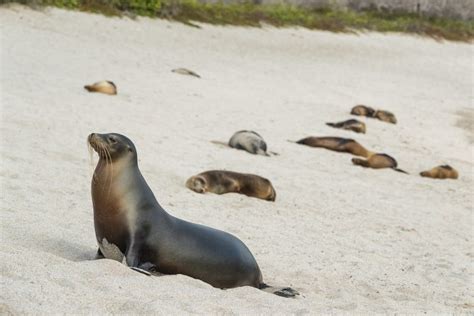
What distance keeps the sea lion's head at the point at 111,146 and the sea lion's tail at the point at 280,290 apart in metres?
1.12

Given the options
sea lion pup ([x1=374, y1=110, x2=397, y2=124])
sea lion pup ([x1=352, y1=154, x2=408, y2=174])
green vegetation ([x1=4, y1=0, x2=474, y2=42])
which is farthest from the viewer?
green vegetation ([x1=4, y1=0, x2=474, y2=42])

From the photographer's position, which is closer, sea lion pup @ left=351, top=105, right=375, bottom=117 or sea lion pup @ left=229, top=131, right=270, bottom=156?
sea lion pup @ left=229, top=131, right=270, bottom=156

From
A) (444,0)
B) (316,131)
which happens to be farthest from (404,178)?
(444,0)

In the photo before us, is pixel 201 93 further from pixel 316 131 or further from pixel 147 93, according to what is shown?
pixel 316 131

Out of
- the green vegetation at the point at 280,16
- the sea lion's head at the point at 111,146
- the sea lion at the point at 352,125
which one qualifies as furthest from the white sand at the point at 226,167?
the green vegetation at the point at 280,16

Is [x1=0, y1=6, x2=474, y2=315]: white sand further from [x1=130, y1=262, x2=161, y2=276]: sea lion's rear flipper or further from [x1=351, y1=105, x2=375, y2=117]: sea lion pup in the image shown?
[x1=351, y1=105, x2=375, y2=117]: sea lion pup

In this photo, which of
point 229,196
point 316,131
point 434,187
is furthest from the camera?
point 316,131

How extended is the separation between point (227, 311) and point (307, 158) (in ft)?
24.5

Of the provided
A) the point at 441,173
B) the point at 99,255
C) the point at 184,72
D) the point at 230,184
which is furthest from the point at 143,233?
the point at 184,72

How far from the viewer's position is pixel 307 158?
11.6m

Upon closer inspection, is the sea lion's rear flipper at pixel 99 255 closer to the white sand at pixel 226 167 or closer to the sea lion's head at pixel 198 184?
the white sand at pixel 226 167

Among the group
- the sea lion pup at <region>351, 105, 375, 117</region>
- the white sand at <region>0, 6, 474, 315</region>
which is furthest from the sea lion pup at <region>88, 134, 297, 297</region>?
the sea lion pup at <region>351, 105, 375, 117</region>

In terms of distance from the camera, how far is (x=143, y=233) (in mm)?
5055

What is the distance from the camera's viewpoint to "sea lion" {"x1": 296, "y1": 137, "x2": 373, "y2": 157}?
492 inches
